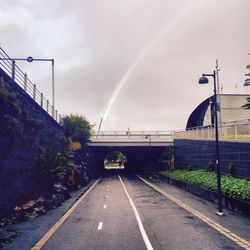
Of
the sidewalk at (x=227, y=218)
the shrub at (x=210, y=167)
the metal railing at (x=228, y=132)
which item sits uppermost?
the metal railing at (x=228, y=132)

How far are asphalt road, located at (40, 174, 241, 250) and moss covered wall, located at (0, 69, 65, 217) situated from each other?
3.54m

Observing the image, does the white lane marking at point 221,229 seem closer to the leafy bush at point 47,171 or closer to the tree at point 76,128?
the leafy bush at point 47,171

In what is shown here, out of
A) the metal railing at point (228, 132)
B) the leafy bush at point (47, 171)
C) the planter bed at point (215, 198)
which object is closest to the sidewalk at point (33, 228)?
the leafy bush at point (47, 171)

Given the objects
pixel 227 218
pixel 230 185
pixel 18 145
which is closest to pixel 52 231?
pixel 18 145

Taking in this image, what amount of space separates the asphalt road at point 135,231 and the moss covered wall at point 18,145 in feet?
11.6

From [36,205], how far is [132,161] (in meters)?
74.1

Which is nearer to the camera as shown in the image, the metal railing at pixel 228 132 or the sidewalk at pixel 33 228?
the sidewalk at pixel 33 228

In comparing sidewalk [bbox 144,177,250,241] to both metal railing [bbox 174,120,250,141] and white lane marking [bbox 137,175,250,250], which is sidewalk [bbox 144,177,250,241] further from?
metal railing [bbox 174,120,250,141]

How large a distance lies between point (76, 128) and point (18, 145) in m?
31.6

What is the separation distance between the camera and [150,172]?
78125 millimetres

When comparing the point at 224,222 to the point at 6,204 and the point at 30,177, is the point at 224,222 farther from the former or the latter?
the point at 30,177

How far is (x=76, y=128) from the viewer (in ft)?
181

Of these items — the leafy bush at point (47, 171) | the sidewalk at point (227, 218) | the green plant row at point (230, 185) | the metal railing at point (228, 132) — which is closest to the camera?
the sidewalk at point (227, 218)

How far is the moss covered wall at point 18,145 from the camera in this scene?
20125mm
